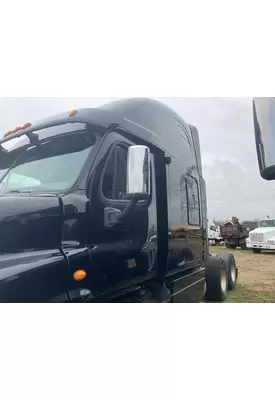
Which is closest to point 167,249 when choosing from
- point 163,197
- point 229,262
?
point 163,197

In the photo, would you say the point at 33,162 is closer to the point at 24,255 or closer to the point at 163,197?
the point at 24,255

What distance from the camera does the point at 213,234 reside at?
3.28 meters

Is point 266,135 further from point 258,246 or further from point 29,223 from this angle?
point 29,223

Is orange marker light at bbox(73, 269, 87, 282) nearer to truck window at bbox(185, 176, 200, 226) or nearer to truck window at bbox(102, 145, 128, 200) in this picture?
truck window at bbox(102, 145, 128, 200)

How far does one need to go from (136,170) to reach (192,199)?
107 centimetres

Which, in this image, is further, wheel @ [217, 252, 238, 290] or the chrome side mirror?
wheel @ [217, 252, 238, 290]

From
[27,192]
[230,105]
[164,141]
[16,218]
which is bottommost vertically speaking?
[16,218]

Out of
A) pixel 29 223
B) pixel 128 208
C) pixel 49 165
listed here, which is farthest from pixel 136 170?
pixel 29 223

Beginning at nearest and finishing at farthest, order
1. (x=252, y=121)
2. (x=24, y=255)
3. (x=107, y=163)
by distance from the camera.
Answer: (x=24, y=255), (x=107, y=163), (x=252, y=121)

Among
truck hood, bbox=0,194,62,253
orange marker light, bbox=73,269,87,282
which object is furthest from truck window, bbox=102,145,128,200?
orange marker light, bbox=73,269,87,282

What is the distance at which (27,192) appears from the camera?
7.57 ft

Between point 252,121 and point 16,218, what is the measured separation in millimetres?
2100

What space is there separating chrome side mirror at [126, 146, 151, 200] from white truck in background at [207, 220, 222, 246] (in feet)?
3.51

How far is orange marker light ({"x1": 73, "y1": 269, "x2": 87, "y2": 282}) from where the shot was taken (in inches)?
87.5
